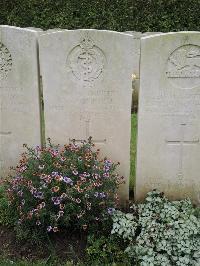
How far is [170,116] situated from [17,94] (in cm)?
163

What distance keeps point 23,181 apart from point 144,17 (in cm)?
730

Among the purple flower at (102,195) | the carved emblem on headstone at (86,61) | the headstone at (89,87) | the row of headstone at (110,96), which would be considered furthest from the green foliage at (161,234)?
the carved emblem on headstone at (86,61)

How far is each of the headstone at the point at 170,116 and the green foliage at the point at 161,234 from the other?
0.41 metres

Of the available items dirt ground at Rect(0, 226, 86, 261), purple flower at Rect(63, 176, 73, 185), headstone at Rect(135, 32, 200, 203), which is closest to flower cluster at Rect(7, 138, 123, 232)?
purple flower at Rect(63, 176, 73, 185)

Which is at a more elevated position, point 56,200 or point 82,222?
point 56,200

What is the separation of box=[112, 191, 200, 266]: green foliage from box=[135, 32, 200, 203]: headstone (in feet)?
1.34

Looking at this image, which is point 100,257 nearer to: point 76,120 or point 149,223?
point 149,223

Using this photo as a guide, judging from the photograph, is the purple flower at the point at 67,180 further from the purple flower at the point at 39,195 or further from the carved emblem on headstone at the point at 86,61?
the carved emblem on headstone at the point at 86,61

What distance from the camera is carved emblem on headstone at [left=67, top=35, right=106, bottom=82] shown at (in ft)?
14.1

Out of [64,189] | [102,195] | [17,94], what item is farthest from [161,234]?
[17,94]

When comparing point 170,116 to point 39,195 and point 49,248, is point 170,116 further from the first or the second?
point 49,248

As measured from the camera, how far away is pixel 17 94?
15.0ft

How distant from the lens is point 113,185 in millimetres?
4324

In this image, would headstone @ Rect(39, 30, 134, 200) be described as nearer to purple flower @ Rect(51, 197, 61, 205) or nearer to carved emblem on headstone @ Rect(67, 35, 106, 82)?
carved emblem on headstone @ Rect(67, 35, 106, 82)
